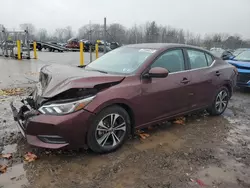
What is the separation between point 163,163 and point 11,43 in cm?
1860

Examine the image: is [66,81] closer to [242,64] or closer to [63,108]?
[63,108]

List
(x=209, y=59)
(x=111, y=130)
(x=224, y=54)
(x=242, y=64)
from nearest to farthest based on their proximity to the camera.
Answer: (x=111, y=130)
(x=209, y=59)
(x=242, y=64)
(x=224, y=54)

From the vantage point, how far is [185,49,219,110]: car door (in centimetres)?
435

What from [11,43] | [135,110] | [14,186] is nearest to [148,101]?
[135,110]

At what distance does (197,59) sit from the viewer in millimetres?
4578

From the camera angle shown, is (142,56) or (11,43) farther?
(11,43)

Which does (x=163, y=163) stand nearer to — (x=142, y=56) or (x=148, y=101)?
(x=148, y=101)

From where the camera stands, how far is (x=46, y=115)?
282 centimetres

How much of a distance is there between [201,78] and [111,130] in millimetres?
2252

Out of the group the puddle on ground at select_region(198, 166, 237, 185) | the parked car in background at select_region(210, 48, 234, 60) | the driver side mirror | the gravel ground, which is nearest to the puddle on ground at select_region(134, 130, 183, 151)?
the gravel ground

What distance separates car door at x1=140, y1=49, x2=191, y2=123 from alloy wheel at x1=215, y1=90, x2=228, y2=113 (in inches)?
47.6

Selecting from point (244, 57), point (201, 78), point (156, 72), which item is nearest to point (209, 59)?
point (201, 78)

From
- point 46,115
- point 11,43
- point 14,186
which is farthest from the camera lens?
point 11,43

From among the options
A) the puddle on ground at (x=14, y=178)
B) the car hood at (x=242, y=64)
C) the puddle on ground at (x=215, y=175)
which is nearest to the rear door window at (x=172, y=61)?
the puddle on ground at (x=215, y=175)
